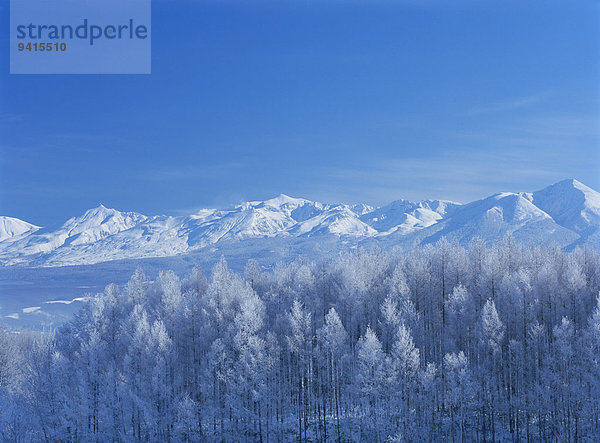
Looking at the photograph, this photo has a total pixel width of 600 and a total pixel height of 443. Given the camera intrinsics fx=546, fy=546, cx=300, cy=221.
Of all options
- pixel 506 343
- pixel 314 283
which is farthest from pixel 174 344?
pixel 506 343

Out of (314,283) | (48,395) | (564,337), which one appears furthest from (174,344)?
(564,337)

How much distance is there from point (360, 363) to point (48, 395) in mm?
41560

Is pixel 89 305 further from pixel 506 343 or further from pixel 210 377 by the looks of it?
pixel 506 343

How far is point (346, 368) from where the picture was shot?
70750 mm

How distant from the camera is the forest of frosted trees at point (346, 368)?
6316 centimetres

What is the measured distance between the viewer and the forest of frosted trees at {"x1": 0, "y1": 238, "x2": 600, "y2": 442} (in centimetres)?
6316

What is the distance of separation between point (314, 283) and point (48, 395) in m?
41.8

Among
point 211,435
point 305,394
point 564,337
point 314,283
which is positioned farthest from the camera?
point 314,283

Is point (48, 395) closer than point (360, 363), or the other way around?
point (360, 363)

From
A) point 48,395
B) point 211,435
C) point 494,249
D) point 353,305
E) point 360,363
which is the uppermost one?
point 494,249

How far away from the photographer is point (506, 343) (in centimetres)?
7188

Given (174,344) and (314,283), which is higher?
(314,283)

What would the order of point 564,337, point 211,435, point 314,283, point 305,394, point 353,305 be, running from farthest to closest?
point 314,283, point 353,305, point 305,394, point 211,435, point 564,337

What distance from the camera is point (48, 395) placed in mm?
71938
